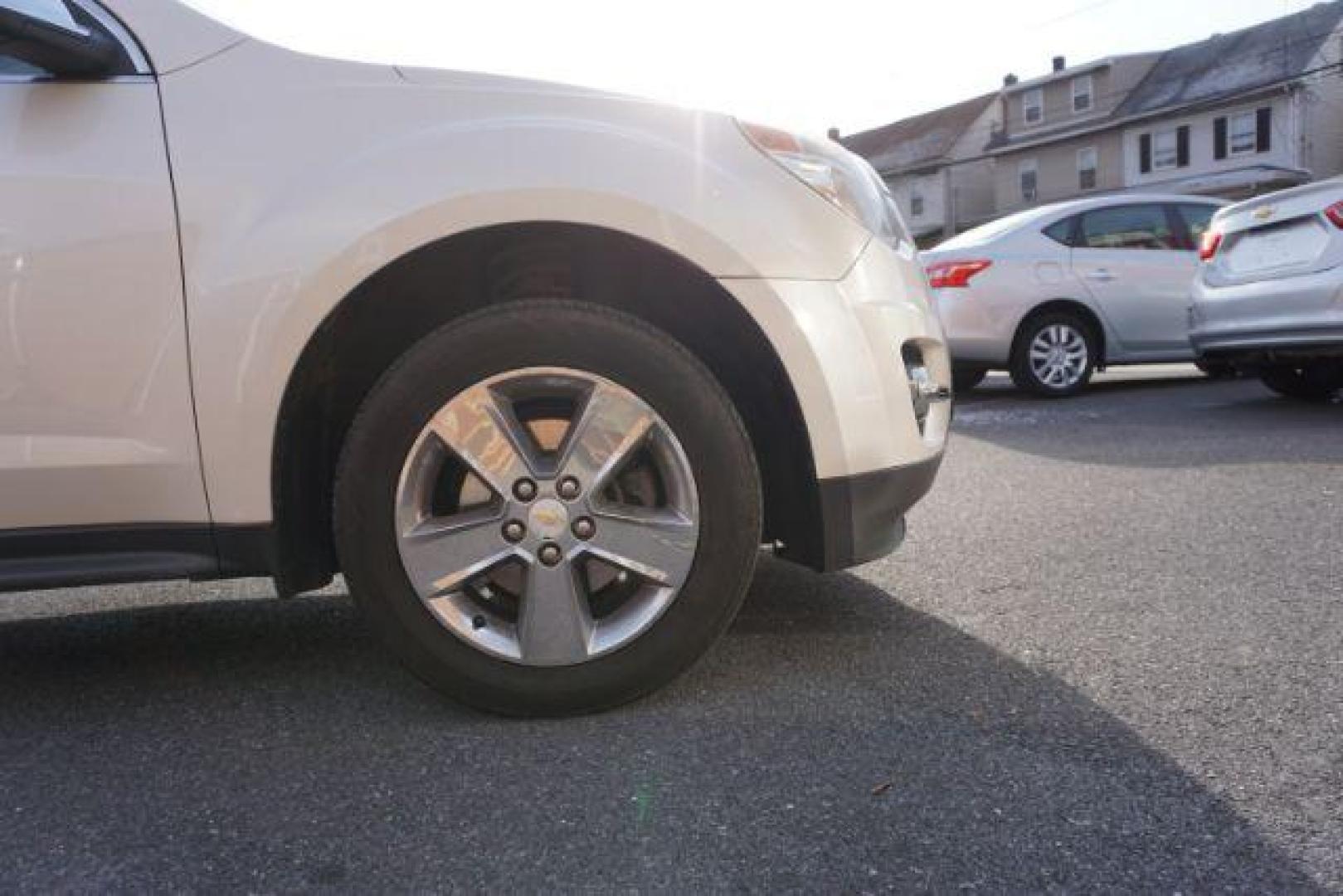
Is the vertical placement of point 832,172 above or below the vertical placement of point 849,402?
above

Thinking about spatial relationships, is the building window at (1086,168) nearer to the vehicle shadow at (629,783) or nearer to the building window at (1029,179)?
the building window at (1029,179)

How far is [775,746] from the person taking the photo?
2.09m

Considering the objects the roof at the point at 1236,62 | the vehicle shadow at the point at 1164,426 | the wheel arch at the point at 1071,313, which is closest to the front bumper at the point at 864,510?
the vehicle shadow at the point at 1164,426

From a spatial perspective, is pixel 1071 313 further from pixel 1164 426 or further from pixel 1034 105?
pixel 1034 105

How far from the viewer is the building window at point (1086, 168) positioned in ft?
119

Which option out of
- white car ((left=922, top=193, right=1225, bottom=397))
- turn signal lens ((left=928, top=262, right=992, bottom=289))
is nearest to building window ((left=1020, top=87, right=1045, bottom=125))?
white car ((left=922, top=193, right=1225, bottom=397))

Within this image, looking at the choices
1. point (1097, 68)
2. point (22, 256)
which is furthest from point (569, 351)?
point (1097, 68)

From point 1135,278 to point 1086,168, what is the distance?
3111 cm

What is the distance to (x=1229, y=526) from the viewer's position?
3.77m

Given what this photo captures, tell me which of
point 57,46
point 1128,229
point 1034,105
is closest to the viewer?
point 57,46

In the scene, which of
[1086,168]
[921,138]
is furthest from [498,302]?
[921,138]

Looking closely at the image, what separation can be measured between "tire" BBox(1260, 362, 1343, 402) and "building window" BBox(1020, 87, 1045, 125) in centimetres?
3489

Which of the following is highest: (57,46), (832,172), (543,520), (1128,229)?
(57,46)

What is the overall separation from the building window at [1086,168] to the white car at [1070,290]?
30366 mm
